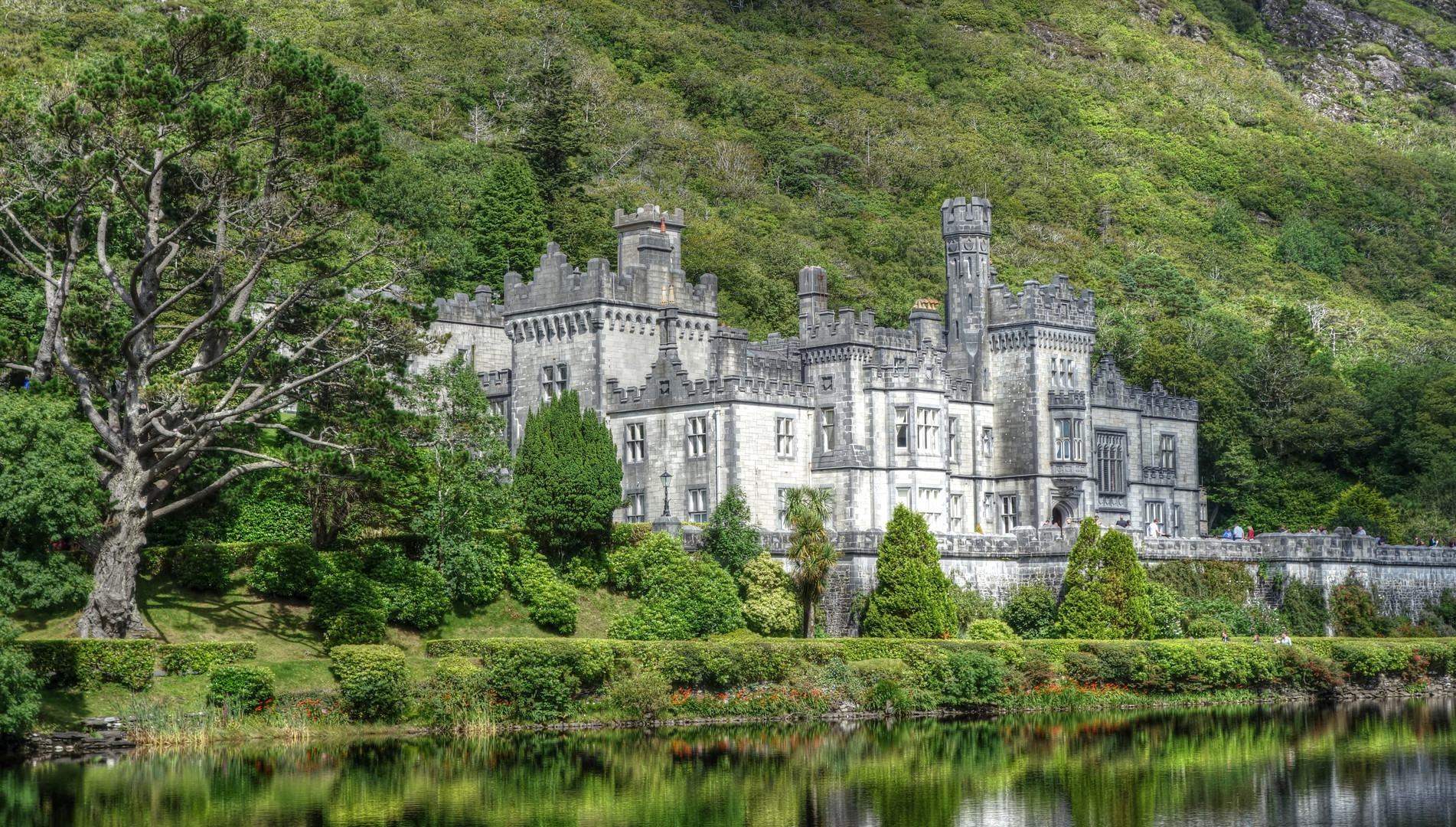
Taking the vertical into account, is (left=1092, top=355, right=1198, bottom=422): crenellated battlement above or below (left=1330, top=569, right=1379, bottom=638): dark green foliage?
above

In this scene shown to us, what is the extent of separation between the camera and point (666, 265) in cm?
6888

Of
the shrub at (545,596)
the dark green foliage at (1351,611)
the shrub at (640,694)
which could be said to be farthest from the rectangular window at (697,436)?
the dark green foliage at (1351,611)

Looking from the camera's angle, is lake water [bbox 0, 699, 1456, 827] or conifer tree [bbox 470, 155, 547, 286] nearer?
lake water [bbox 0, 699, 1456, 827]

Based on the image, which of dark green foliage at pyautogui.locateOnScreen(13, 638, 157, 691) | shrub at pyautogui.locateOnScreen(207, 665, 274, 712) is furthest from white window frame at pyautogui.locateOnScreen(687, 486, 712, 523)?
dark green foliage at pyautogui.locateOnScreen(13, 638, 157, 691)

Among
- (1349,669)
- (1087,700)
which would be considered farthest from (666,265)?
(1349,669)

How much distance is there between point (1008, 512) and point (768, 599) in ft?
59.6

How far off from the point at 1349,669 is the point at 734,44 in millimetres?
89993

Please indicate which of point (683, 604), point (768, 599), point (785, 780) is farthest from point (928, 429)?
point (785, 780)

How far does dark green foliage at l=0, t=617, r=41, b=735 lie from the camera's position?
39844 mm

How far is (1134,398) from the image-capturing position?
80.1 meters

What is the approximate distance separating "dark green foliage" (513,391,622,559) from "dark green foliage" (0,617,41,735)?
18.4 meters

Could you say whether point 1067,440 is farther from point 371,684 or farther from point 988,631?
point 371,684

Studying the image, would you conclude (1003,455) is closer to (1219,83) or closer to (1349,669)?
(1349,669)

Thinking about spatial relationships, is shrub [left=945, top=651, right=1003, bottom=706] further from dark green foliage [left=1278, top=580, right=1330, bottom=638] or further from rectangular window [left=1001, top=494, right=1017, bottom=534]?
rectangular window [left=1001, top=494, right=1017, bottom=534]
